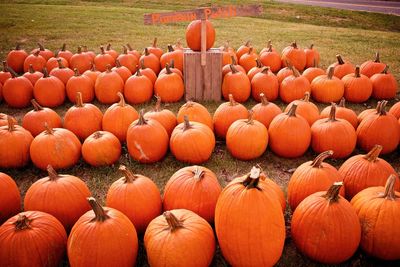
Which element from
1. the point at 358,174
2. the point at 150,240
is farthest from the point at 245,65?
the point at 150,240

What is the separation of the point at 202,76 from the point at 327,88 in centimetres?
215

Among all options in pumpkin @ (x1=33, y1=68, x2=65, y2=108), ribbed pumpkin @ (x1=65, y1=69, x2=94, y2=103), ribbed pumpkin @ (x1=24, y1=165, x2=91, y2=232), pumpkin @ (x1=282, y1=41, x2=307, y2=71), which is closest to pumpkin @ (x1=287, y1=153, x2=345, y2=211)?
ribbed pumpkin @ (x1=24, y1=165, x2=91, y2=232)

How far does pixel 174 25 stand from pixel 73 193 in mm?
13279

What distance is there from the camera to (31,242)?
252cm

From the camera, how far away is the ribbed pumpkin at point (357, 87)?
580cm

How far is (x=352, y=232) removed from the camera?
8.54 feet

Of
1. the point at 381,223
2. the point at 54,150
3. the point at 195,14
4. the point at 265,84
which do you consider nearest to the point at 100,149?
the point at 54,150

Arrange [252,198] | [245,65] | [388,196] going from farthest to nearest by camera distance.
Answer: [245,65], [388,196], [252,198]

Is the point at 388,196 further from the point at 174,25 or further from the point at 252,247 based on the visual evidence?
the point at 174,25

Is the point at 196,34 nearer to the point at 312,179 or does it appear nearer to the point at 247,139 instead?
the point at 247,139

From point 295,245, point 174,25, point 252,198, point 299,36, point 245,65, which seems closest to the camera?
point 252,198

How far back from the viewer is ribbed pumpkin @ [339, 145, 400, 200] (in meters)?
3.15

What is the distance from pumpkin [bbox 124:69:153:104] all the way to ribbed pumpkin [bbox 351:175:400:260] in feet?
13.4

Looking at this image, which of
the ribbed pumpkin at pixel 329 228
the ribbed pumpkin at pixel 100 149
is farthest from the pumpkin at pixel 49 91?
the ribbed pumpkin at pixel 329 228
